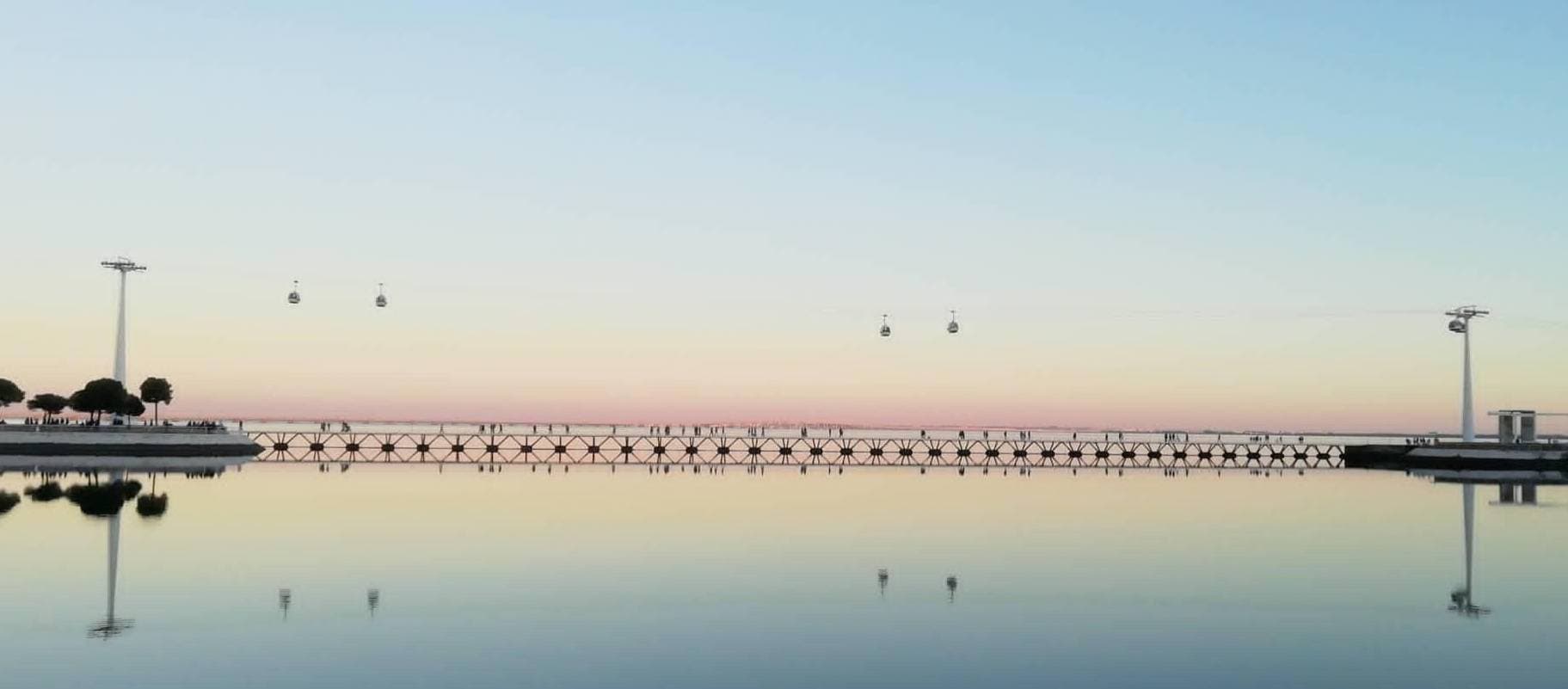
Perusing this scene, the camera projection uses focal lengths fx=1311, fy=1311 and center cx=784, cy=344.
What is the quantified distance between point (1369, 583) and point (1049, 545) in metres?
9.31

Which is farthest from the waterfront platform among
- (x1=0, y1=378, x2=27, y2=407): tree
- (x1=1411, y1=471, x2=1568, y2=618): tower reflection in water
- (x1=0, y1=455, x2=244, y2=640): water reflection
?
(x1=1411, y1=471, x2=1568, y2=618): tower reflection in water

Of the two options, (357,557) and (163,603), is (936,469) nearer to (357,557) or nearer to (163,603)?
(357,557)

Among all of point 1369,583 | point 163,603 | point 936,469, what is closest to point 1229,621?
point 1369,583

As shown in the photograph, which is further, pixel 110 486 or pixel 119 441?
pixel 119 441

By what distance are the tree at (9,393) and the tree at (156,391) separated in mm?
7965

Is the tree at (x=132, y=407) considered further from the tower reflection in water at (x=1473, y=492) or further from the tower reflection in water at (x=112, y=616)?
the tower reflection in water at (x=1473, y=492)

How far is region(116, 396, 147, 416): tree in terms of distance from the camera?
301 feet

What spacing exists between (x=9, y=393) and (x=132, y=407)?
26.0ft

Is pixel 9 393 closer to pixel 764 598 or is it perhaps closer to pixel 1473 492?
pixel 764 598

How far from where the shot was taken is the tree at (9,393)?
92.2 meters

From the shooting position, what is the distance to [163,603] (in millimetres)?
22719

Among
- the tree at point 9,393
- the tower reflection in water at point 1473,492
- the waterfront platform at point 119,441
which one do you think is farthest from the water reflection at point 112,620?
the tree at point 9,393

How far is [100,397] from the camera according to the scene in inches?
3521

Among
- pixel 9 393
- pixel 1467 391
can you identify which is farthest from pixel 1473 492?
pixel 9 393
